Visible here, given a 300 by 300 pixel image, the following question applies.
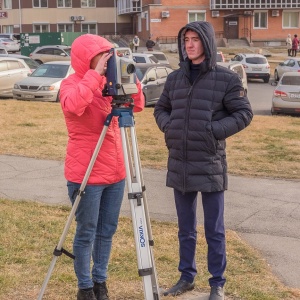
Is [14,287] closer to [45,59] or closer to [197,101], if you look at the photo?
[197,101]

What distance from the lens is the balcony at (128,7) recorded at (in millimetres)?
71769

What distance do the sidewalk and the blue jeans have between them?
699 millimetres

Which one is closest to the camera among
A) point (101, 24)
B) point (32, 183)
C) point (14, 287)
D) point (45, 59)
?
point (14, 287)

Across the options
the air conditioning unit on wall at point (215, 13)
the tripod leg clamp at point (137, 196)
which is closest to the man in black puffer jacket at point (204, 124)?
the tripod leg clamp at point (137, 196)

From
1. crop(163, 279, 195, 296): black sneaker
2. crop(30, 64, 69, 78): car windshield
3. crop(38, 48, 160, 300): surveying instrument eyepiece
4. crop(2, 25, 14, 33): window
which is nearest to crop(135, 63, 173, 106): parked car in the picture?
crop(30, 64, 69, 78): car windshield

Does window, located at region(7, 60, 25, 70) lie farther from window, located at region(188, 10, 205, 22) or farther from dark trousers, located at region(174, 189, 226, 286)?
window, located at region(188, 10, 205, 22)

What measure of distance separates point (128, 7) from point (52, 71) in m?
49.9

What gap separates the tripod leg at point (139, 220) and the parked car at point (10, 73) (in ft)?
71.6

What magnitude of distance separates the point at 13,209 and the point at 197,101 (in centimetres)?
380

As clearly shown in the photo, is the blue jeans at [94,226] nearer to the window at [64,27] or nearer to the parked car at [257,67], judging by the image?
the parked car at [257,67]

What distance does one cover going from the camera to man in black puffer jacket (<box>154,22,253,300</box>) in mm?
4969

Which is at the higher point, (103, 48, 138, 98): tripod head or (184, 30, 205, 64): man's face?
(184, 30, 205, 64): man's face

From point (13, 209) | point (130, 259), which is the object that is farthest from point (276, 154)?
point (130, 259)

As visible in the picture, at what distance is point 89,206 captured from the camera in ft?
15.6
